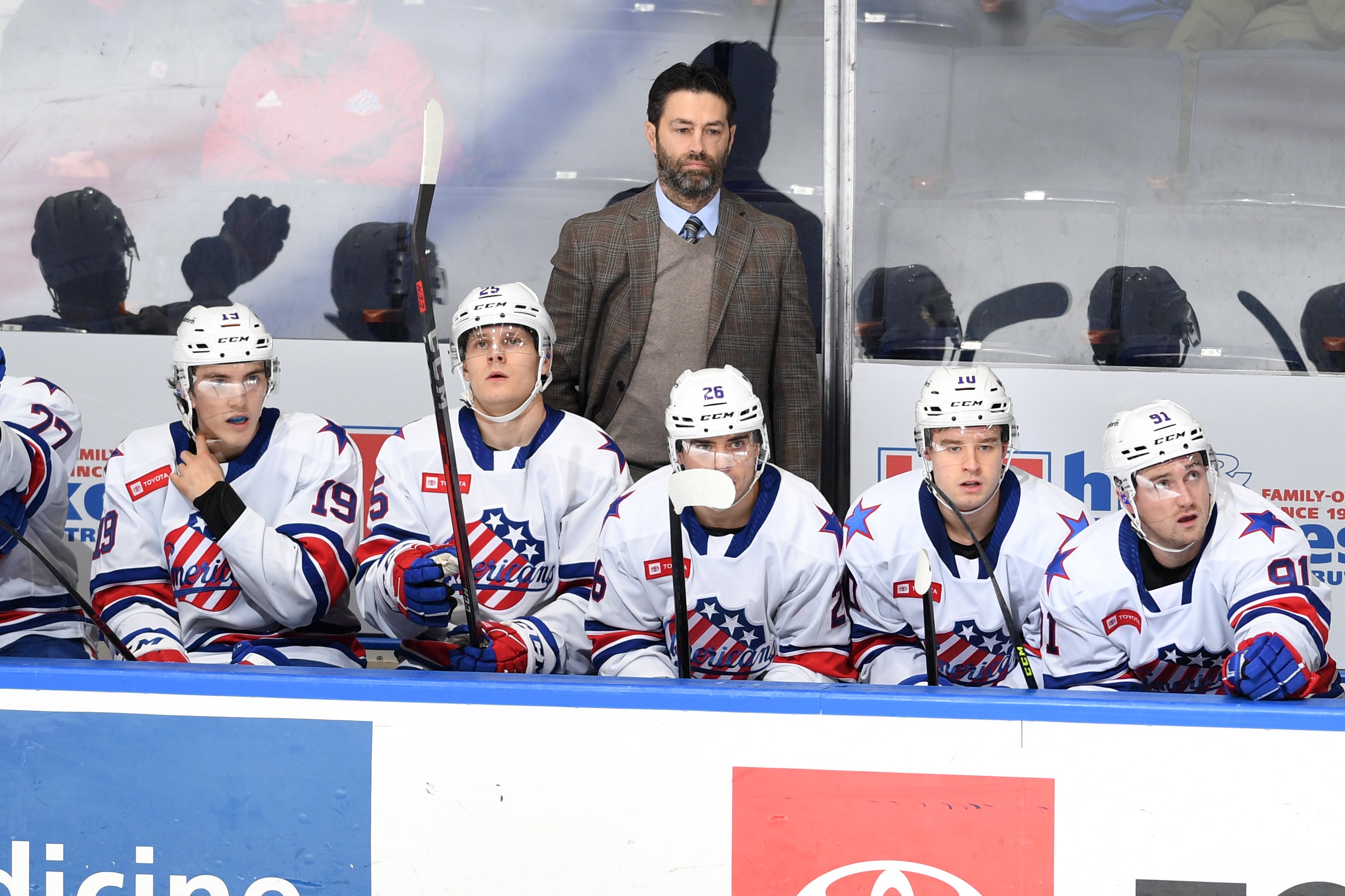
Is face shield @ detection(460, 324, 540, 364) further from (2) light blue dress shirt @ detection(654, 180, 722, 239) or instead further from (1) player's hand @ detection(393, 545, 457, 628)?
(2) light blue dress shirt @ detection(654, 180, 722, 239)

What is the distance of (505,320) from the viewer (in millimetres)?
2770

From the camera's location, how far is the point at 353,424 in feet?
12.8

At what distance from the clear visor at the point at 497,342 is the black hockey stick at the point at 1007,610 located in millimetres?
901

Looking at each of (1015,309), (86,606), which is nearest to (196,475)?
(86,606)

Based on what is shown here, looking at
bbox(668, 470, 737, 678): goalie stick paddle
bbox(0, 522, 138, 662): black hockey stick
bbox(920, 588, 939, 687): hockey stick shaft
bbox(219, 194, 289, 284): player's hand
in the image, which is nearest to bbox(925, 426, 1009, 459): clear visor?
bbox(920, 588, 939, 687): hockey stick shaft

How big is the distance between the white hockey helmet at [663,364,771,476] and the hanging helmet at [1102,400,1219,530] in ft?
2.14

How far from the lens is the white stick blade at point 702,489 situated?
6.66ft

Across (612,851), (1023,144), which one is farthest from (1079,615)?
(1023,144)

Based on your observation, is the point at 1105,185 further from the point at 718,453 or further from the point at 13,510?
the point at 13,510

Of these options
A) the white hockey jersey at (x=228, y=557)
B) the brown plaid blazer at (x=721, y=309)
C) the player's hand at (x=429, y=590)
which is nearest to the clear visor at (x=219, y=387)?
the white hockey jersey at (x=228, y=557)

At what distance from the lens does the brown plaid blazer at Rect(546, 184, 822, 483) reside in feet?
10.8

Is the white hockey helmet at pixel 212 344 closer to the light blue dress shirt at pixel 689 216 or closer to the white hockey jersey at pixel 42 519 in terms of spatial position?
the white hockey jersey at pixel 42 519

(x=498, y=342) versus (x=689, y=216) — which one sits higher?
(x=689, y=216)

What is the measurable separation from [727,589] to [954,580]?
470 mm
